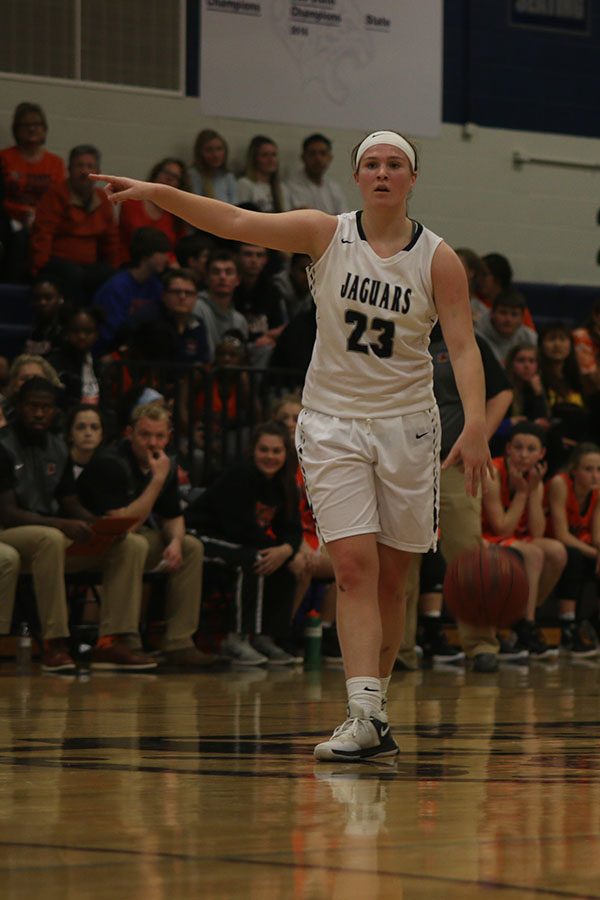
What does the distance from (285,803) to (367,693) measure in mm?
1021

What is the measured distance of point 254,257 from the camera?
11.6m

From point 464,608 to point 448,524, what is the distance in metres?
0.97

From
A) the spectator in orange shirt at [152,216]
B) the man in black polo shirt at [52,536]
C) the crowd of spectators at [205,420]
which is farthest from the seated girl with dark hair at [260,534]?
the spectator in orange shirt at [152,216]

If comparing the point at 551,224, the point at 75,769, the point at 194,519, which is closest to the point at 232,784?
the point at 75,769

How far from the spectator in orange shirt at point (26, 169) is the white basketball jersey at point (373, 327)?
7081 millimetres

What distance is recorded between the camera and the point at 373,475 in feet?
15.4

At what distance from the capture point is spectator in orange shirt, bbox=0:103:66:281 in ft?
37.9

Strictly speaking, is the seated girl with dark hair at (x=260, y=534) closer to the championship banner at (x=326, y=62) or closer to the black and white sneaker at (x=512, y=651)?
the black and white sneaker at (x=512, y=651)

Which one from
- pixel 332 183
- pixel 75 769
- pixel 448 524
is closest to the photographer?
pixel 75 769

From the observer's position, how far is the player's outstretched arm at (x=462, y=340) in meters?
4.65

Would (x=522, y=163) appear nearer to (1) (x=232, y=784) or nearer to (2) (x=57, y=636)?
(2) (x=57, y=636)

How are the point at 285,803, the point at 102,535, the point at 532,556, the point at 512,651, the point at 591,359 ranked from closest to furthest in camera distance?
the point at 285,803, the point at 102,535, the point at 512,651, the point at 532,556, the point at 591,359

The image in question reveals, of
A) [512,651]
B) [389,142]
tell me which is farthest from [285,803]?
[512,651]

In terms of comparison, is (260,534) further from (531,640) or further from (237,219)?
(237,219)
